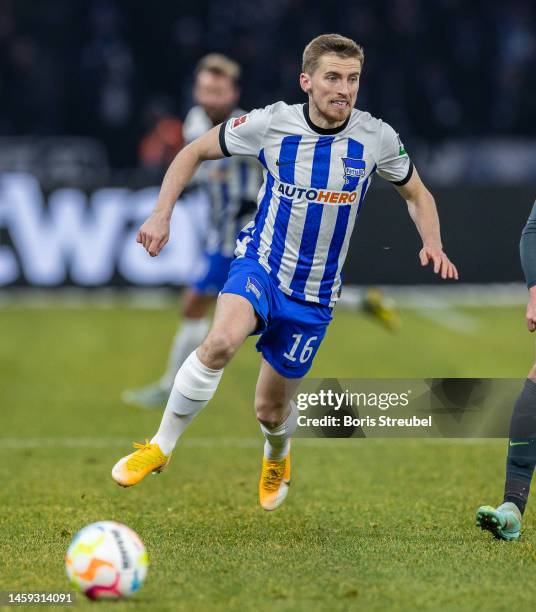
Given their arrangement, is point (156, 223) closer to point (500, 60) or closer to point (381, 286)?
point (381, 286)

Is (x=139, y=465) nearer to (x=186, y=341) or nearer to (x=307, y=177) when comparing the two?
(x=307, y=177)

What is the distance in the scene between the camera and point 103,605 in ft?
14.2

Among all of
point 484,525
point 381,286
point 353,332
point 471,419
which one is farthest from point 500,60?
point 484,525

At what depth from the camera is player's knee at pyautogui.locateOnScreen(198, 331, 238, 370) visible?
536 cm

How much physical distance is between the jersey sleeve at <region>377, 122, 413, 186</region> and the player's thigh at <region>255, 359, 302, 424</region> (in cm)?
108

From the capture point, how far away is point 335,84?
557 cm

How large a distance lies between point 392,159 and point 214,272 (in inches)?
136

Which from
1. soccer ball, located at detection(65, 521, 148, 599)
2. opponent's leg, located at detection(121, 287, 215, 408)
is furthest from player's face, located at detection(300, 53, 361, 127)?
opponent's leg, located at detection(121, 287, 215, 408)

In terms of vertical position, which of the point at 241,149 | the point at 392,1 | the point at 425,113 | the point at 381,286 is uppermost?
the point at 241,149

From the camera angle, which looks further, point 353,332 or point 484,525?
point 353,332

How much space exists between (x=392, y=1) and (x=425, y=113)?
2179 mm

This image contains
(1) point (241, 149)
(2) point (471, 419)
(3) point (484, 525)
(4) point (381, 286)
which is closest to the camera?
(3) point (484, 525)

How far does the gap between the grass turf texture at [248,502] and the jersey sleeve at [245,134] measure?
1.76 m

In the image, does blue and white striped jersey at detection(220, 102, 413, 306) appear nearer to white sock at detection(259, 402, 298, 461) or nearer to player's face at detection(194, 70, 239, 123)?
white sock at detection(259, 402, 298, 461)
